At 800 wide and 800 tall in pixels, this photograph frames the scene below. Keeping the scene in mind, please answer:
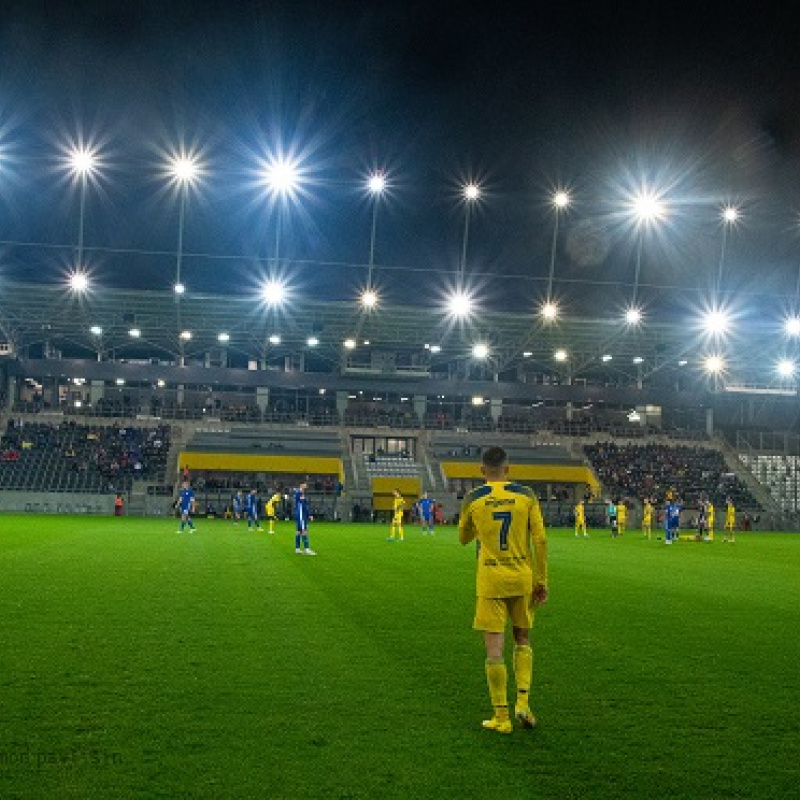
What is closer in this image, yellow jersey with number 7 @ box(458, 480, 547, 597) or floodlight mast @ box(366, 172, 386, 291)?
yellow jersey with number 7 @ box(458, 480, 547, 597)

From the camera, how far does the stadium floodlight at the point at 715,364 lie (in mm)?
56562

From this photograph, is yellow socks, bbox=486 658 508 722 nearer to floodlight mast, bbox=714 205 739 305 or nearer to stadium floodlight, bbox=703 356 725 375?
floodlight mast, bbox=714 205 739 305

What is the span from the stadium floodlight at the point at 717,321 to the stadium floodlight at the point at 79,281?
109ft

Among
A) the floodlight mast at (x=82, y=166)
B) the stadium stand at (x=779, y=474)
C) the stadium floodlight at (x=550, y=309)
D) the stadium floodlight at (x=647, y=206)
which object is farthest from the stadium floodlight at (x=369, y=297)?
the stadium stand at (x=779, y=474)

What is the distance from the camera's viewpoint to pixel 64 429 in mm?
57688

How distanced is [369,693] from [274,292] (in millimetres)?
41661

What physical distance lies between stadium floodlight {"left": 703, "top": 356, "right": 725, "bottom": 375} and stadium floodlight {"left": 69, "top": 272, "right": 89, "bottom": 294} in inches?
1488

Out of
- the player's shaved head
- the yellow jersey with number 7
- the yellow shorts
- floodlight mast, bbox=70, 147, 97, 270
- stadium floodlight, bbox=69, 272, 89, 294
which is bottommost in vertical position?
the yellow shorts

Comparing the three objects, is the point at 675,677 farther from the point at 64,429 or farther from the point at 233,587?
the point at 64,429

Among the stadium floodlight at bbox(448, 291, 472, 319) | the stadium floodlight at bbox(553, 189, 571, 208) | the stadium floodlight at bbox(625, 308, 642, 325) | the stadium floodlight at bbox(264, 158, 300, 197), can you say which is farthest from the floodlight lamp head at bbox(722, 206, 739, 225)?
the stadium floodlight at bbox(264, 158, 300, 197)

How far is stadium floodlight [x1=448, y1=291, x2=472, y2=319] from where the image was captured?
47825mm

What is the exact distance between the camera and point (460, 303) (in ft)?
158

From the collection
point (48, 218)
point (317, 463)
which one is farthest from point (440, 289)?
point (48, 218)

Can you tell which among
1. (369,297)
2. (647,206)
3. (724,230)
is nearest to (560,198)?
(647,206)
